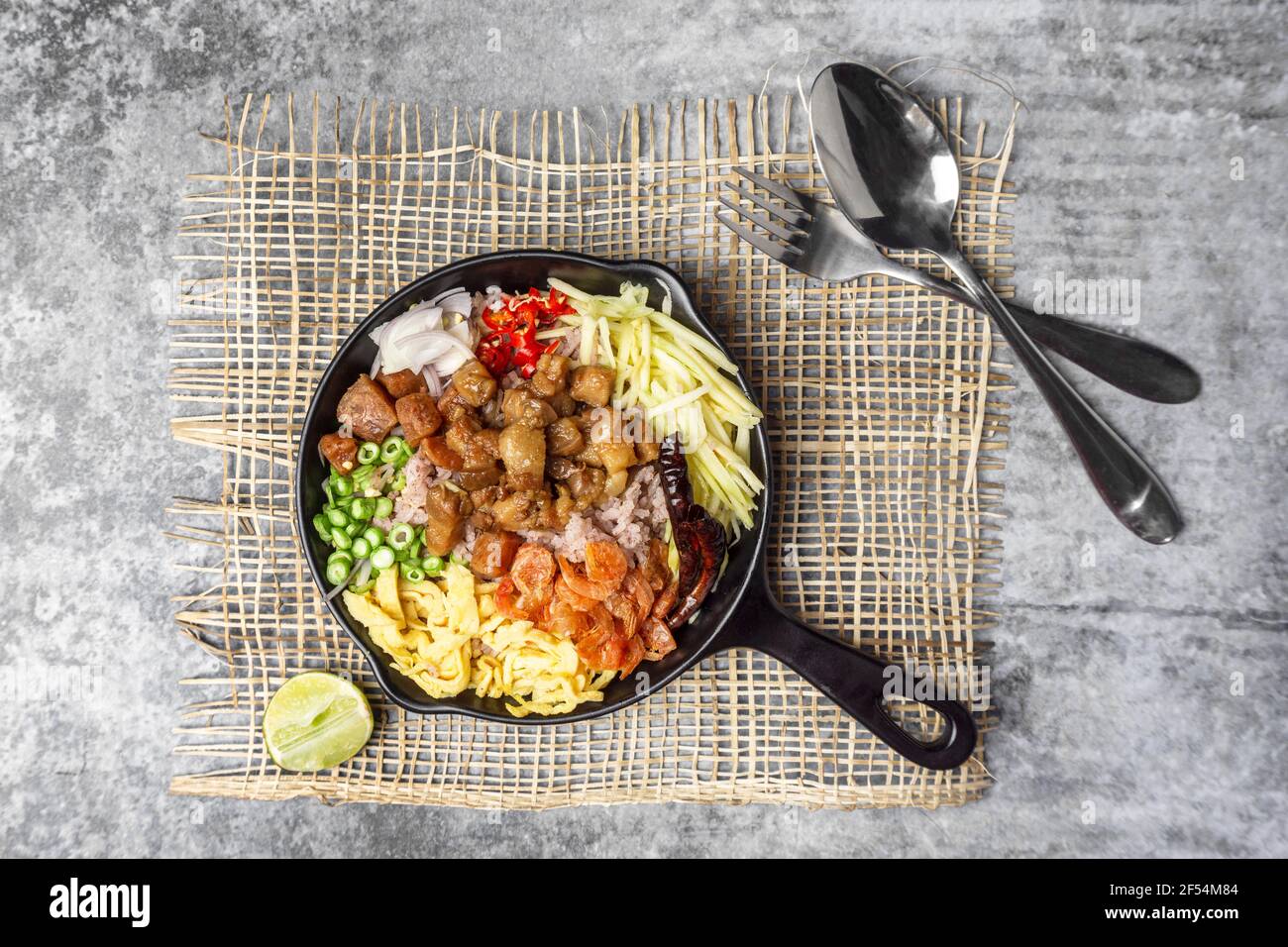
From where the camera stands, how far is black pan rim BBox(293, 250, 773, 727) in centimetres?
295

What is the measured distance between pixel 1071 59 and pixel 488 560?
3114mm

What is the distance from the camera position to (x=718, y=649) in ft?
10.2

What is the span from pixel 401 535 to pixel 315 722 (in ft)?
2.92

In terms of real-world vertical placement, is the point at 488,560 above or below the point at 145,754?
above

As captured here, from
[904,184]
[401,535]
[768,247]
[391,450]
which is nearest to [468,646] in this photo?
[401,535]

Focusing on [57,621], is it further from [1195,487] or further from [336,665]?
[1195,487]

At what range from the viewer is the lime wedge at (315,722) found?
321 cm

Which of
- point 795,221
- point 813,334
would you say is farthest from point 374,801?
point 795,221

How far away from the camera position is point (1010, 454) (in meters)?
3.37

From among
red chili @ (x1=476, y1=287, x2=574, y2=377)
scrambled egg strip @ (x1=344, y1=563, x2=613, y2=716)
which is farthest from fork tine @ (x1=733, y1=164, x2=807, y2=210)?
scrambled egg strip @ (x1=344, y1=563, x2=613, y2=716)

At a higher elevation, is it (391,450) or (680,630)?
(391,450)

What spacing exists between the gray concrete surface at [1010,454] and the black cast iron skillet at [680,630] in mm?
568

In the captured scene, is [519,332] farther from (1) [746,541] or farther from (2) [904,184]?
(2) [904,184]

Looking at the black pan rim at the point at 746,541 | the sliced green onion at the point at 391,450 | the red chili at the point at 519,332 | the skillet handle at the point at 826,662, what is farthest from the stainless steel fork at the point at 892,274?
the sliced green onion at the point at 391,450
